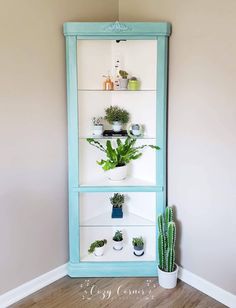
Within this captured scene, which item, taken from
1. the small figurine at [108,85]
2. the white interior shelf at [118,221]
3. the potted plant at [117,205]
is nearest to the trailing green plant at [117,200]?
the potted plant at [117,205]

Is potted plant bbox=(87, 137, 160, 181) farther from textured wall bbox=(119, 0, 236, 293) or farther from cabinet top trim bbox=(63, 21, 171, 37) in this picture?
cabinet top trim bbox=(63, 21, 171, 37)

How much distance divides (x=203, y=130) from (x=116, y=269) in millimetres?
1289

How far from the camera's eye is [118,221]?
293 centimetres

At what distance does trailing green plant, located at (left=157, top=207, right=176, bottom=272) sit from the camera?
257cm

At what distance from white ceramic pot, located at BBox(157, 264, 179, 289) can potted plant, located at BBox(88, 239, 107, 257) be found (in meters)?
0.50

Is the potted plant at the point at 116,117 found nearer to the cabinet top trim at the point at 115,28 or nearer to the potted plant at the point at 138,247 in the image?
the cabinet top trim at the point at 115,28

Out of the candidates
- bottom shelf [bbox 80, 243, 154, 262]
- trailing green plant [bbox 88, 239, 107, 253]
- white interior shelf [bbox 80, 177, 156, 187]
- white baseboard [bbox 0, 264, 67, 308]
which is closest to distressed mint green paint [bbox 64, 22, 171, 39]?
white interior shelf [bbox 80, 177, 156, 187]

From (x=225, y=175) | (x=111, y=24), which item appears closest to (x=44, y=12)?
(x=111, y=24)

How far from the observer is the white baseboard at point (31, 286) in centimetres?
246

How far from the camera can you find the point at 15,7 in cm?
230

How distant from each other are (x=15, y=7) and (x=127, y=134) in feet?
3.93

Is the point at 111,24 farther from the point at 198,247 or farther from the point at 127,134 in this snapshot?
the point at 198,247

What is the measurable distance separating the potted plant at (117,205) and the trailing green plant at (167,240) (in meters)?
0.41

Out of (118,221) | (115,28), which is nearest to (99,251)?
(118,221)
